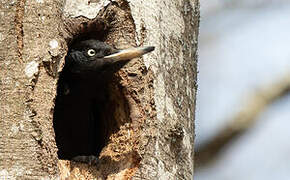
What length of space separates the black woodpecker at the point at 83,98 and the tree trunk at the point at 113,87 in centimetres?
24

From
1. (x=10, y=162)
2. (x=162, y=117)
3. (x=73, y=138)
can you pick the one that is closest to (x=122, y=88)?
(x=162, y=117)

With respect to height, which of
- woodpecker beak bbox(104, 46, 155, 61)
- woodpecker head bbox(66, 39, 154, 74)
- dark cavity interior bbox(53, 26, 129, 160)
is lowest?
dark cavity interior bbox(53, 26, 129, 160)

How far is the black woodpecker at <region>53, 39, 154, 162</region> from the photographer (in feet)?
12.1

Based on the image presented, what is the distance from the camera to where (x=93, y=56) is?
385cm

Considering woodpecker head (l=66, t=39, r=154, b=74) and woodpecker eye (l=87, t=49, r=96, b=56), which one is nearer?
woodpecker head (l=66, t=39, r=154, b=74)

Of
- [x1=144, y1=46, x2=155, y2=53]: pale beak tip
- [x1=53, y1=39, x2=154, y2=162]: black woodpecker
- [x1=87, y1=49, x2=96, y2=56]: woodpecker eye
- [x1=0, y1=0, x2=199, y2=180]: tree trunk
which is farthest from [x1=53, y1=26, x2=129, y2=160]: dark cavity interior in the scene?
[x1=144, y1=46, x2=155, y2=53]: pale beak tip

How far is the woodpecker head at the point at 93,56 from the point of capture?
131 inches

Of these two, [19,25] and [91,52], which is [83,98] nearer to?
[91,52]

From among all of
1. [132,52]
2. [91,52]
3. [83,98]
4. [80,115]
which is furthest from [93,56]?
[132,52]

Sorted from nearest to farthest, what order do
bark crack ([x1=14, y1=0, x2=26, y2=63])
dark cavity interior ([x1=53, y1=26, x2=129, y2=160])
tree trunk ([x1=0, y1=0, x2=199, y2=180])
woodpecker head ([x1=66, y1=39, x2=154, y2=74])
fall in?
tree trunk ([x1=0, y1=0, x2=199, y2=180]) → bark crack ([x1=14, y1=0, x2=26, y2=63]) → woodpecker head ([x1=66, y1=39, x2=154, y2=74]) → dark cavity interior ([x1=53, y1=26, x2=129, y2=160])

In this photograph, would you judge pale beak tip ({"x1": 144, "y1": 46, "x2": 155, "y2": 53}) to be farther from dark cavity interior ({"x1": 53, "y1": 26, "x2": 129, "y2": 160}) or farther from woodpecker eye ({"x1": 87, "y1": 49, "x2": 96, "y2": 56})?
woodpecker eye ({"x1": 87, "y1": 49, "x2": 96, "y2": 56})

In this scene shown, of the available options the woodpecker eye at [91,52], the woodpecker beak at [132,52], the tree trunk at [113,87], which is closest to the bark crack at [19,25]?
the tree trunk at [113,87]

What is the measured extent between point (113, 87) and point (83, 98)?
2.66 ft

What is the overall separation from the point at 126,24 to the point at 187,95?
1.67 ft
